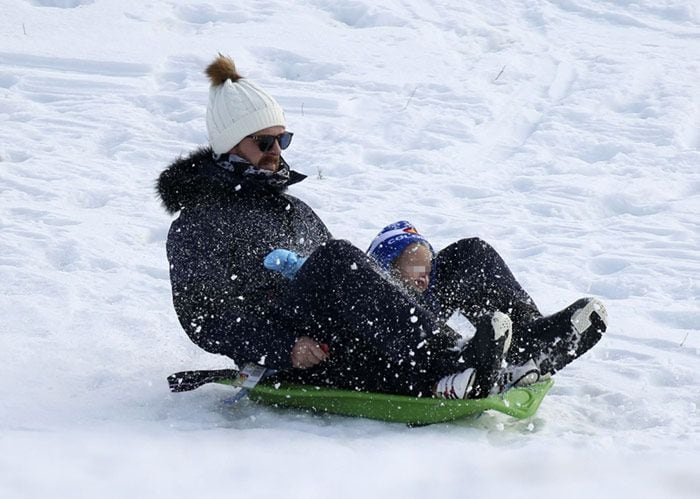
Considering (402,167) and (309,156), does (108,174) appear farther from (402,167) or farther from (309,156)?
(402,167)

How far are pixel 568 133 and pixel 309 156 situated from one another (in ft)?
6.84

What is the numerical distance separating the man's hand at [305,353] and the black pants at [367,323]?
0.42ft

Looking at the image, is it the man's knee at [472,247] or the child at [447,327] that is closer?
the child at [447,327]

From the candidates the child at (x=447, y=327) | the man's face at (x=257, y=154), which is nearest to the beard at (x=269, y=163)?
the man's face at (x=257, y=154)

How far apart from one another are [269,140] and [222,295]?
0.82 m

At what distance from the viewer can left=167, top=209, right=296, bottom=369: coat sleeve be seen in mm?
3949

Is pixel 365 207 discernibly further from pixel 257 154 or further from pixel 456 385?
pixel 456 385

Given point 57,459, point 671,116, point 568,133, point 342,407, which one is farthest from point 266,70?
point 57,459

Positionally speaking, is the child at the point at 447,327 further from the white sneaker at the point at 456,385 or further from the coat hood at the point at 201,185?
the coat hood at the point at 201,185

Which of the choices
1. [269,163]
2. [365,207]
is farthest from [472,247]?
[365,207]

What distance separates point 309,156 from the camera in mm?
7855

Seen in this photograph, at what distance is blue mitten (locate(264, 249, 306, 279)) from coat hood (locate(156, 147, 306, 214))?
0.42 metres

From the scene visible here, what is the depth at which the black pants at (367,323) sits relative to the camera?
12.5 feet

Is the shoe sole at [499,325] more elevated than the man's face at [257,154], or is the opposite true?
the man's face at [257,154]
